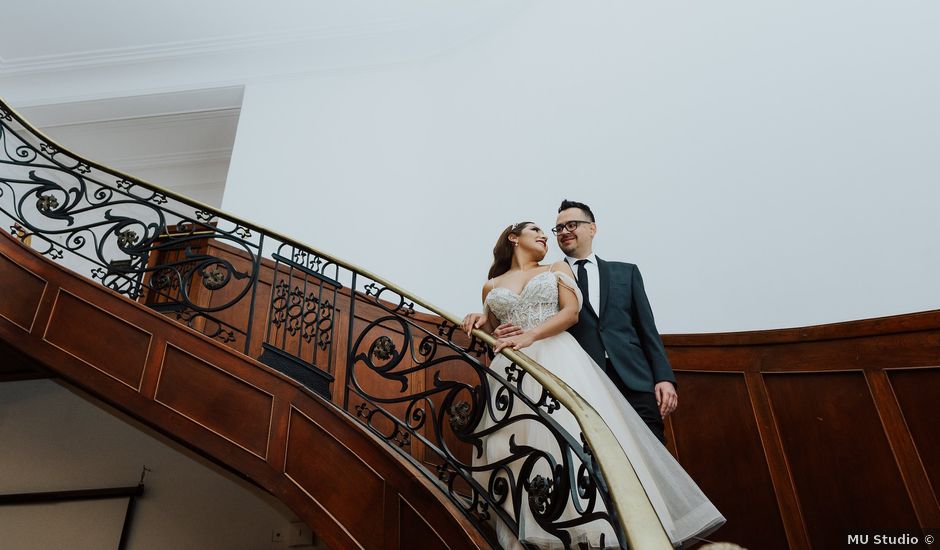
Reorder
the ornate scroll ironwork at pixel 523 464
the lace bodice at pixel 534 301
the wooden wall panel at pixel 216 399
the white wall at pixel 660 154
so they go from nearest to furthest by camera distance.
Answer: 1. the ornate scroll ironwork at pixel 523 464
2. the lace bodice at pixel 534 301
3. the wooden wall panel at pixel 216 399
4. the white wall at pixel 660 154

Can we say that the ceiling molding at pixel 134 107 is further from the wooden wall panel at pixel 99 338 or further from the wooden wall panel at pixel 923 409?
the wooden wall panel at pixel 923 409

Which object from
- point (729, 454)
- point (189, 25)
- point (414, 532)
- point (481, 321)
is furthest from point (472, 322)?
point (189, 25)

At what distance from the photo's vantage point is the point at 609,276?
112 inches

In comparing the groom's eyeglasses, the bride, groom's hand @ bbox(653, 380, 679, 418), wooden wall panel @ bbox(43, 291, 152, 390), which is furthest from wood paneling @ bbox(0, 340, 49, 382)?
groom's hand @ bbox(653, 380, 679, 418)

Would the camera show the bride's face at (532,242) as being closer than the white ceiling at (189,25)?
Yes

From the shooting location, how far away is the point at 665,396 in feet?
8.34

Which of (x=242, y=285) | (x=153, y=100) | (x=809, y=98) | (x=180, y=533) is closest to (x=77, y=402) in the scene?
(x=180, y=533)

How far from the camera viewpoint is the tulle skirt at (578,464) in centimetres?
209

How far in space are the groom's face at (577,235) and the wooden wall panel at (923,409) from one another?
5.55 feet

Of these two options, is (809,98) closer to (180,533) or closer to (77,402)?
(180,533)

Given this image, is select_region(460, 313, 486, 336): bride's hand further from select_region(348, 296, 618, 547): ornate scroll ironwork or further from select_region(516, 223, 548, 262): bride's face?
select_region(516, 223, 548, 262): bride's face

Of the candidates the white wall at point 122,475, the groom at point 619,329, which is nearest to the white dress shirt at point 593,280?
the groom at point 619,329

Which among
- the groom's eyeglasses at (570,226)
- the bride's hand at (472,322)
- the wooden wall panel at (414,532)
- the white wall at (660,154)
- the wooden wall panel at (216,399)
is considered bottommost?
the wooden wall panel at (414,532)

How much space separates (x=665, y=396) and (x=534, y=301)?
0.71 meters
